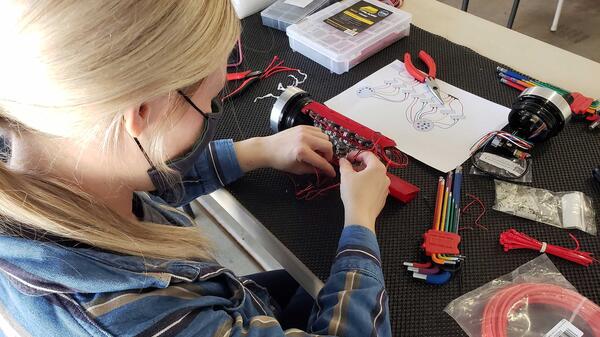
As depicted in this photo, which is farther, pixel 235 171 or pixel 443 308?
pixel 235 171

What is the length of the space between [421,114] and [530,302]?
0.39 metres

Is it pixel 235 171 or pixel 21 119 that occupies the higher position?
pixel 21 119

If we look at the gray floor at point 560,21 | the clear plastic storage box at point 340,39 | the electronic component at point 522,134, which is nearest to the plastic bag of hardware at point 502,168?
the electronic component at point 522,134

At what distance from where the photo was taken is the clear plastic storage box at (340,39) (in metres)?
0.96

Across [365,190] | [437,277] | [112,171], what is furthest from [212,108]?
[437,277]

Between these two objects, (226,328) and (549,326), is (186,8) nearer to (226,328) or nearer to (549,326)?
(226,328)

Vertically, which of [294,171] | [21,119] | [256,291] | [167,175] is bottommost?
[256,291]

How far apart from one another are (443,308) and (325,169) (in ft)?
0.93

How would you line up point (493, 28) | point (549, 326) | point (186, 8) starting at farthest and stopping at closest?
1. point (493, 28)
2. point (549, 326)
3. point (186, 8)

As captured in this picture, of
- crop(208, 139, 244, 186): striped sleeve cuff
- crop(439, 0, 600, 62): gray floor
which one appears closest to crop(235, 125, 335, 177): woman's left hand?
crop(208, 139, 244, 186): striped sleeve cuff

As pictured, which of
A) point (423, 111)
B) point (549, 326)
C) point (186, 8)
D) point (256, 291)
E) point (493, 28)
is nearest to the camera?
point (186, 8)

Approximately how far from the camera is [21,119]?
0.43m

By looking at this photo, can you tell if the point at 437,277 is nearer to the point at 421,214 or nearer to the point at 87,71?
the point at 421,214

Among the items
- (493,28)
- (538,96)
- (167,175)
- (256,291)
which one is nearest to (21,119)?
(167,175)
